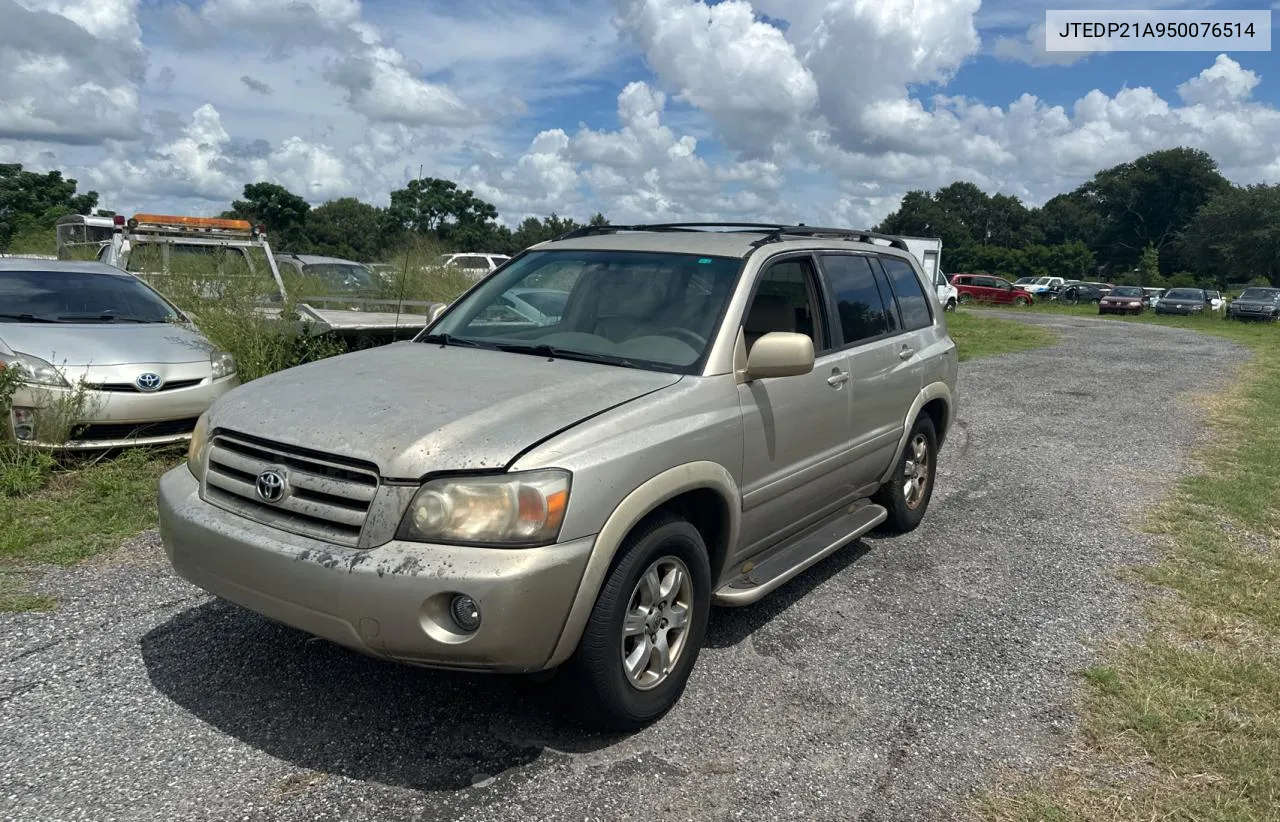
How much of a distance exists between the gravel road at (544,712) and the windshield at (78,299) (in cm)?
302

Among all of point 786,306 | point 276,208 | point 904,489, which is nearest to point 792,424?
point 786,306

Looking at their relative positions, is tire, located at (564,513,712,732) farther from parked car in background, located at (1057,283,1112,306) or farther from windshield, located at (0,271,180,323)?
parked car in background, located at (1057,283,1112,306)

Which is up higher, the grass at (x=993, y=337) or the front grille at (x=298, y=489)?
the front grille at (x=298, y=489)

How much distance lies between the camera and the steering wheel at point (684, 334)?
386 centimetres

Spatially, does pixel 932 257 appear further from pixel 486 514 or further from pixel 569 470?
pixel 486 514

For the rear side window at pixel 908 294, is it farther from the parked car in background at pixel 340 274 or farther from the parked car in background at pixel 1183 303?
the parked car in background at pixel 1183 303

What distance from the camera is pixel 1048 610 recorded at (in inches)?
186

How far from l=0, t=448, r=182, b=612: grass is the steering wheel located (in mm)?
3059

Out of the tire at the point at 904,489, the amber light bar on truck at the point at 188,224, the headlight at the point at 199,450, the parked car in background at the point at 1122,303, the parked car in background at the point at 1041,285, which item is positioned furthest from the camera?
the parked car in background at the point at 1041,285

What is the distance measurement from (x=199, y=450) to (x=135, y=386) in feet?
11.1

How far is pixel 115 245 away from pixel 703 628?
877cm

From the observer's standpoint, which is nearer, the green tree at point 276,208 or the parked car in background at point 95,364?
the parked car in background at point 95,364

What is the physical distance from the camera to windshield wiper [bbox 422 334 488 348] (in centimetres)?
430

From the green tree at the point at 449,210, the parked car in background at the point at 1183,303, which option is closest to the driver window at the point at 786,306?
the green tree at the point at 449,210
